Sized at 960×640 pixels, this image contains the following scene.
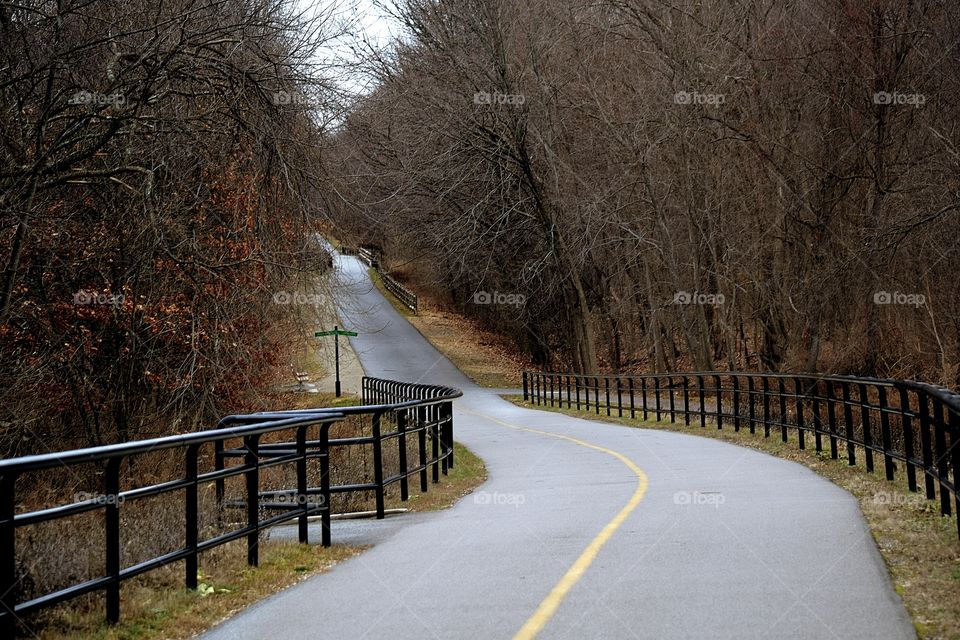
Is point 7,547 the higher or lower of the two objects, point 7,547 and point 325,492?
the higher

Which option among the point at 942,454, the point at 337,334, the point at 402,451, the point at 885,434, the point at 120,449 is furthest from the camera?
the point at 337,334

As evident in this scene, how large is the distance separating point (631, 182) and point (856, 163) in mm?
9324

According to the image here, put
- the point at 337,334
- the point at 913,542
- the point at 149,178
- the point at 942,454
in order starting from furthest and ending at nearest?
the point at 337,334
the point at 149,178
the point at 942,454
the point at 913,542

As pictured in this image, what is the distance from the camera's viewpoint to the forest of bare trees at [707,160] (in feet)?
86.2

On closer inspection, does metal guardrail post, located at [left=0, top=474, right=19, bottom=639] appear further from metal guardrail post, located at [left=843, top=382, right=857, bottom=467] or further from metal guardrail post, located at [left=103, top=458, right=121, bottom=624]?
metal guardrail post, located at [left=843, top=382, right=857, bottom=467]

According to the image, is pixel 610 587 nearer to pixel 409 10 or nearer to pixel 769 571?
pixel 769 571

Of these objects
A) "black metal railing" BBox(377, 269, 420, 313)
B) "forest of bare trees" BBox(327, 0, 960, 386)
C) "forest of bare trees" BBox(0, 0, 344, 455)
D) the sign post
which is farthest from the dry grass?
"forest of bare trees" BBox(0, 0, 344, 455)

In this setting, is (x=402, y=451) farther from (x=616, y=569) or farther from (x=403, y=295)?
(x=403, y=295)

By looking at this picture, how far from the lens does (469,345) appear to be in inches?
2453

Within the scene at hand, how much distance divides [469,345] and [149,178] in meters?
49.1

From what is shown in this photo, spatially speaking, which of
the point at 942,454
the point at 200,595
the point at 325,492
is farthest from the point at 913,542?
the point at 200,595

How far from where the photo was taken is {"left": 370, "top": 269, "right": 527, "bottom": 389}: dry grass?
51.6m

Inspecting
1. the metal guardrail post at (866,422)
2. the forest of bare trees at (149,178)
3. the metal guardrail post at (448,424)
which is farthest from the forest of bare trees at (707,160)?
the metal guardrail post at (866,422)

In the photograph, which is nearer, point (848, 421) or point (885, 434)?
point (885, 434)
